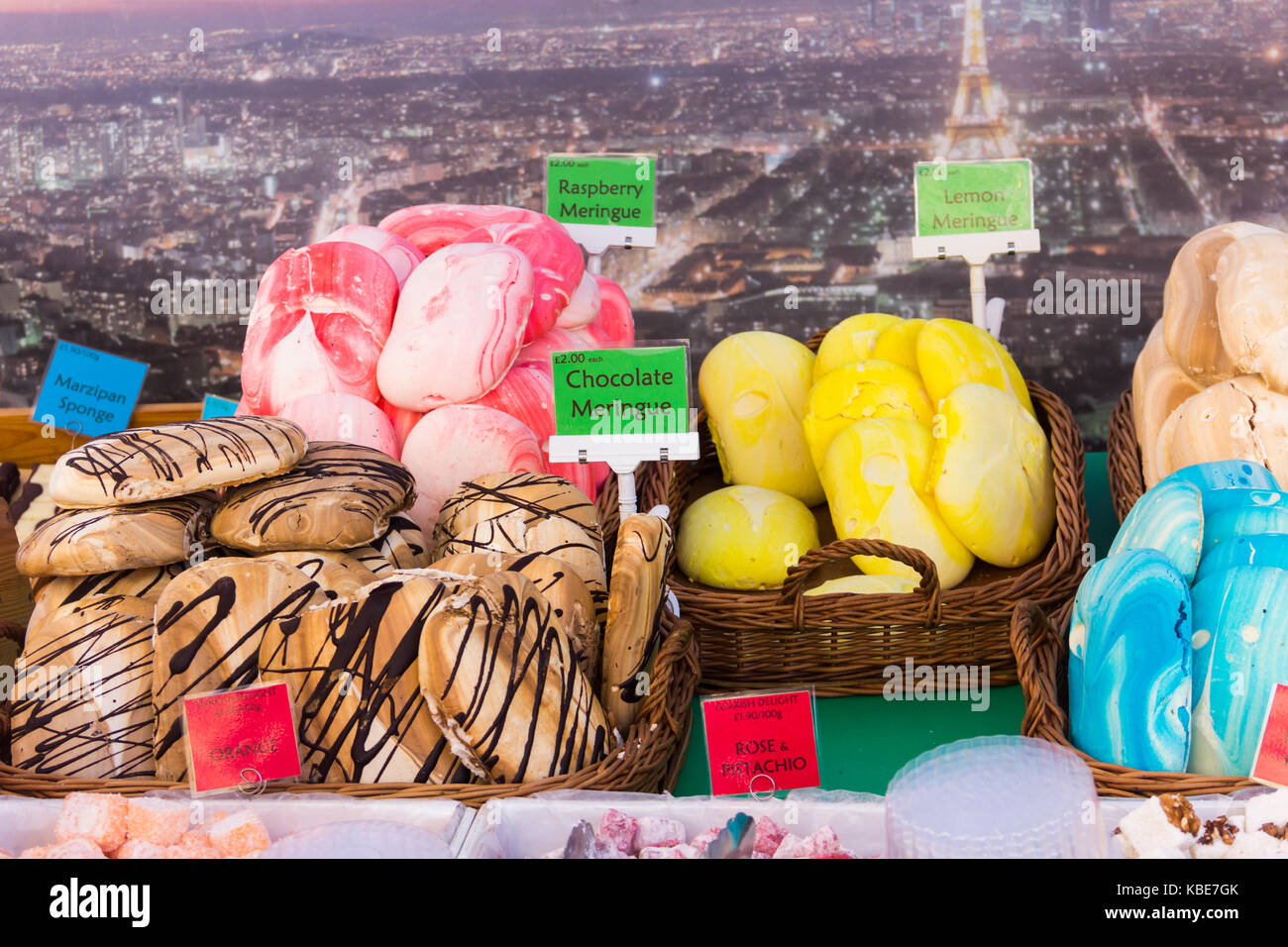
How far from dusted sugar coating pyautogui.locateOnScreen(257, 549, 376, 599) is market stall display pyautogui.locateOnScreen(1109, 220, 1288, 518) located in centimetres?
107

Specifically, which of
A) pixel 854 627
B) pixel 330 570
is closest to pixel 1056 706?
pixel 854 627

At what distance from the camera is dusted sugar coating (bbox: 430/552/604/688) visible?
1.22m

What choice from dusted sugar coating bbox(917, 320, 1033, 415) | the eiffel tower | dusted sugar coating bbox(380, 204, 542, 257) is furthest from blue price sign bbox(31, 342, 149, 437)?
the eiffel tower

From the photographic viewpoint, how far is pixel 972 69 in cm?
277

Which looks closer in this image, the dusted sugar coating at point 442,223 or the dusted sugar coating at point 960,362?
the dusted sugar coating at point 960,362

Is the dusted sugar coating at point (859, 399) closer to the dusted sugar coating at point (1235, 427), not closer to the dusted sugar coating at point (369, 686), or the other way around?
the dusted sugar coating at point (1235, 427)

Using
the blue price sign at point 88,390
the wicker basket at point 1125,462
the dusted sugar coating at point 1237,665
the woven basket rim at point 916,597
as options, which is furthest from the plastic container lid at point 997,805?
the blue price sign at point 88,390

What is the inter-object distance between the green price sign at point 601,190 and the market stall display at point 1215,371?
867mm

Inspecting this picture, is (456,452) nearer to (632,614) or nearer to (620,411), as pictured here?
(620,411)

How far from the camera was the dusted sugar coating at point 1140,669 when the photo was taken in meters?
1.07
